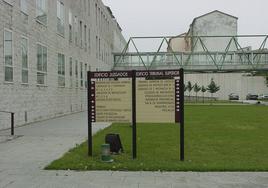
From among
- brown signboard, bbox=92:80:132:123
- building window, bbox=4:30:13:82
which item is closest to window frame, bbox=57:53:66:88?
building window, bbox=4:30:13:82

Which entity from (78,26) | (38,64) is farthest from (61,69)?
(78,26)

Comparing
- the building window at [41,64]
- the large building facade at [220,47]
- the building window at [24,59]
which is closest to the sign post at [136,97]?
the building window at [24,59]

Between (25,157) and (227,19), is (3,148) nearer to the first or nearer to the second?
(25,157)

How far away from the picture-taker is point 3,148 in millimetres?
12750

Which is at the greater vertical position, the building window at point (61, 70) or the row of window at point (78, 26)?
the row of window at point (78, 26)

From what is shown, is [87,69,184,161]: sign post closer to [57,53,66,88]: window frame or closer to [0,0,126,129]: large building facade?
[0,0,126,129]: large building facade

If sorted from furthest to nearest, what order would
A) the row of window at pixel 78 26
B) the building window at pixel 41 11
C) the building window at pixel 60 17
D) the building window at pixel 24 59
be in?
1. the building window at pixel 60 17
2. the row of window at pixel 78 26
3. the building window at pixel 41 11
4. the building window at pixel 24 59

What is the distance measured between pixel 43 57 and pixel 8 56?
660 cm

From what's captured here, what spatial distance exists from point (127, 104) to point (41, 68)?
16.5m

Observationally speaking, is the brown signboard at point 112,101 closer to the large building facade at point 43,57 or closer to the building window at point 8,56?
the large building facade at point 43,57

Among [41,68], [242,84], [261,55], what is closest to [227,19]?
[242,84]

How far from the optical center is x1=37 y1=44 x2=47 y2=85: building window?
83.5ft

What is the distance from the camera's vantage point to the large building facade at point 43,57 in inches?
790

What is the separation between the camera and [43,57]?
26.5 meters
